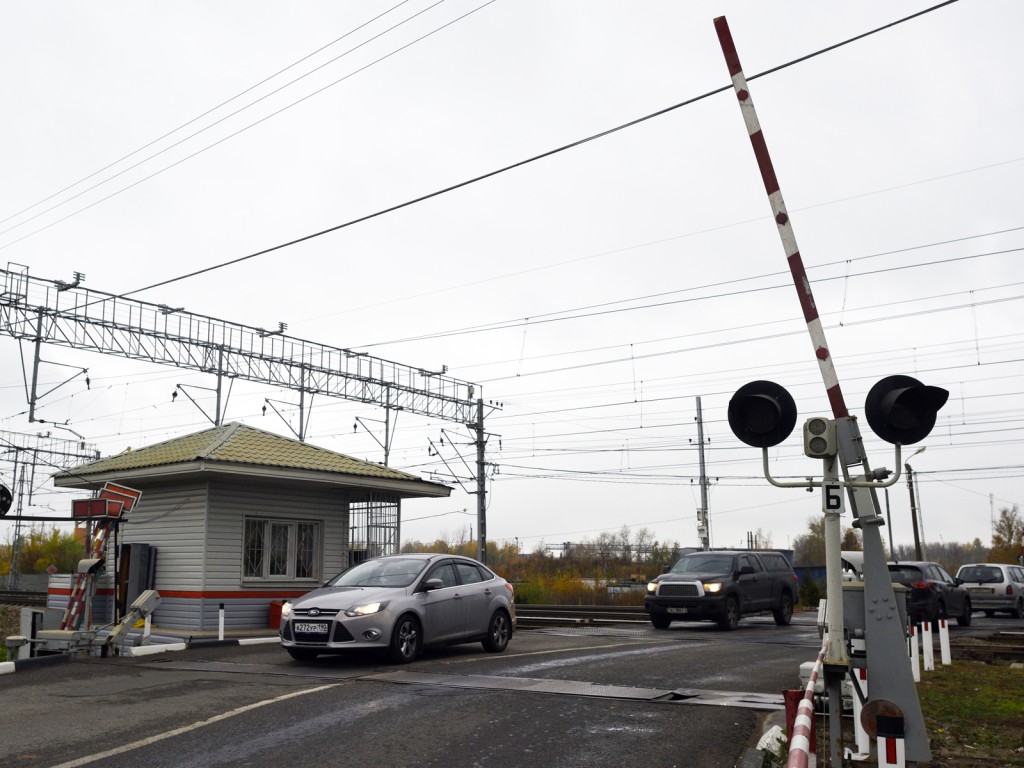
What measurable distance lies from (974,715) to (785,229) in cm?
569

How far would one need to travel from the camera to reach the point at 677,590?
69.3 ft

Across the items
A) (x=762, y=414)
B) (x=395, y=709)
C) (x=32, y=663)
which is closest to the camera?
(x=762, y=414)

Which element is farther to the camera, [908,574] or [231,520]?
[908,574]

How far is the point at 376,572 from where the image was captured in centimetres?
1373

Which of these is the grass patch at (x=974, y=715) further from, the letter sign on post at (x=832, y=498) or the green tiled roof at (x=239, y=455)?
the green tiled roof at (x=239, y=455)

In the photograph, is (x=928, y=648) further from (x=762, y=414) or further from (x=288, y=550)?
(x=288, y=550)

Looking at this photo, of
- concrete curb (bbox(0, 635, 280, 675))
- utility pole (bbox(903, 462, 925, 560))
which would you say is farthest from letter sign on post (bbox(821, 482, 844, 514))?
utility pole (bbox(903, 462, 925, 560))

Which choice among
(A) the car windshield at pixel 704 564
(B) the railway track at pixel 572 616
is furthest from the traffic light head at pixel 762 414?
(B) the railway track at pixel 572 616

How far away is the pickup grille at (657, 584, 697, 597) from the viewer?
20.9 m

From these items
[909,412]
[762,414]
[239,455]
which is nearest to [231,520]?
[239,455]

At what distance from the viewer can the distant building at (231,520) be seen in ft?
60.4

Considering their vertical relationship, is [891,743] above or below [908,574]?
below

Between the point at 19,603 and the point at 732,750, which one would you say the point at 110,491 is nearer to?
the point at 732,750

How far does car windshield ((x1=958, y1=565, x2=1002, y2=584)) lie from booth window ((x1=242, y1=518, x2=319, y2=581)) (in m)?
20.8
